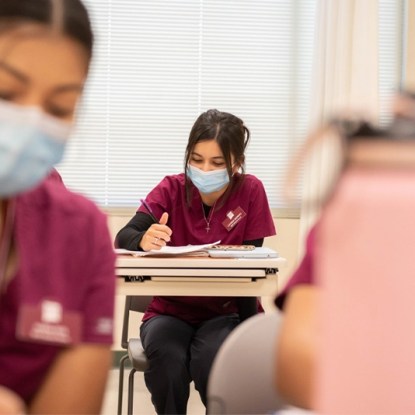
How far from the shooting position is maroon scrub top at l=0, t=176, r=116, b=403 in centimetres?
81

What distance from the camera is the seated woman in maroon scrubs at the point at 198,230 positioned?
2158 millimetres

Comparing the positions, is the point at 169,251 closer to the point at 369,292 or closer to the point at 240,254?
the point at 240,254

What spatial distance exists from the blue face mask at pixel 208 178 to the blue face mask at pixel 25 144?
160cm

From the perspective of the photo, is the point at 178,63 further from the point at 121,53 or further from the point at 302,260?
the point at 302,260

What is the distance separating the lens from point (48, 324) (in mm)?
752

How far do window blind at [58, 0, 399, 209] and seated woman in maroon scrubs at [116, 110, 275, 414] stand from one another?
1033mm

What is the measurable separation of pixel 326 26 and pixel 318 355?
327cm

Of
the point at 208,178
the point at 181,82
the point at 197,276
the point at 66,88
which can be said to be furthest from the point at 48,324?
the point at 181,82

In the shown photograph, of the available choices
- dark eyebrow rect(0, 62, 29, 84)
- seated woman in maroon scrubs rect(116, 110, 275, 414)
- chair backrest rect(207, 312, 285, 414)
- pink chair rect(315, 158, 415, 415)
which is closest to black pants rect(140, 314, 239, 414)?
seated woman in maroon scrubs rect(116, 110, 275, 414)

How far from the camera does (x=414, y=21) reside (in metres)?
3.71

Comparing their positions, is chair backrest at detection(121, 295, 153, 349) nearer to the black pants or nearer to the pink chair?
the black pants

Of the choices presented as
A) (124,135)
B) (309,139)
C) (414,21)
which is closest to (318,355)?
(309,139)

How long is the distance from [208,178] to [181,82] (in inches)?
52.2

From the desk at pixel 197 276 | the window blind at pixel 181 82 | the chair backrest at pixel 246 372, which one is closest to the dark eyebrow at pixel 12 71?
the chair backrest at pixel 246 372
